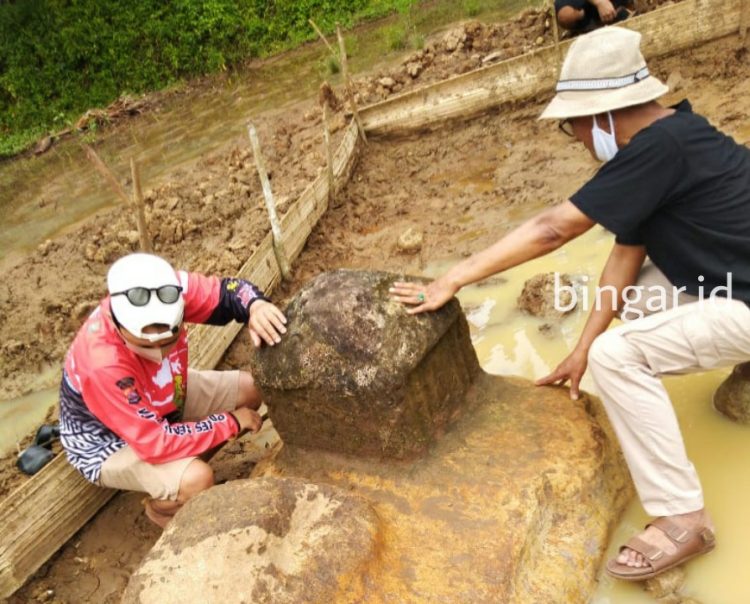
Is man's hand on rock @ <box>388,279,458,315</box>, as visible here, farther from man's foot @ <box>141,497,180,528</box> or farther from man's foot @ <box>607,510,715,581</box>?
man's foot @ <box>141,497,180,528</box>

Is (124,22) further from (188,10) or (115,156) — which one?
(115,156)

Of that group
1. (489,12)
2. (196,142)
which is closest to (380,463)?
(196,142)

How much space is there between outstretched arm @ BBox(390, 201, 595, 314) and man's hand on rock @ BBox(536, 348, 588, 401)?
0.56 meters

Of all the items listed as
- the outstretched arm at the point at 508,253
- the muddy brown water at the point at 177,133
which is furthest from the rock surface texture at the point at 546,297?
the muddy brown water at the point at 177,133

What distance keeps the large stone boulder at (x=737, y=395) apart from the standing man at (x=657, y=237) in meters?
0.43

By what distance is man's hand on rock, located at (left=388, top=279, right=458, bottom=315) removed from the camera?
291 cm

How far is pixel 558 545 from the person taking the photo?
271cm

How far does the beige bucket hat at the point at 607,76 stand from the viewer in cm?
249

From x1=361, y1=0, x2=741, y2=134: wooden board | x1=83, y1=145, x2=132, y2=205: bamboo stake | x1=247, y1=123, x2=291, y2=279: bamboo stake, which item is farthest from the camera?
x1=361, y1=0, x2=741, y2=134: wooden board

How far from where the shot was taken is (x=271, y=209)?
5055mm

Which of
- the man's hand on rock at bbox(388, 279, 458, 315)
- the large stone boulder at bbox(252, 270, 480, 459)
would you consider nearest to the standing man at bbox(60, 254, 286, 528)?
the large stone boulder at bbox(252, 270, 480, 459)

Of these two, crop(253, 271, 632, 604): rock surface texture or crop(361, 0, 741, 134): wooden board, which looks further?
crop(361, 0, 741, 134): wooden board

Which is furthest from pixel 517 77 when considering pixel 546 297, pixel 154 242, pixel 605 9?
pixel 154 242

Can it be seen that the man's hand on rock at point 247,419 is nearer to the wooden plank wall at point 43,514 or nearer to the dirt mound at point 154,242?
the wooden plank wall at point 43,514
